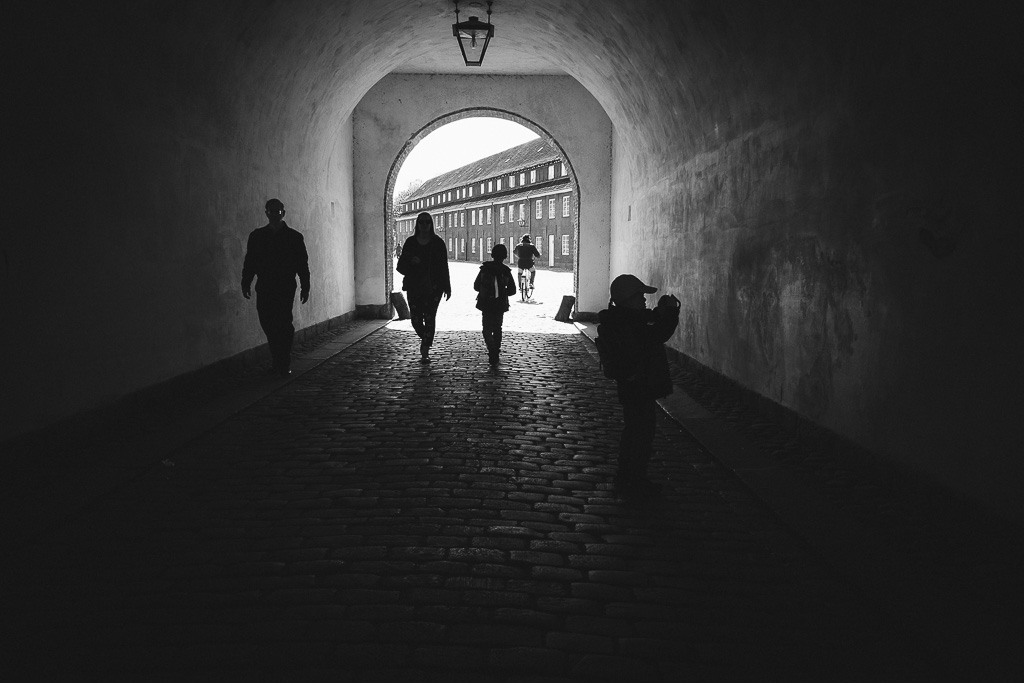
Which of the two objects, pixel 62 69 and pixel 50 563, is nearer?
pixel 50 563

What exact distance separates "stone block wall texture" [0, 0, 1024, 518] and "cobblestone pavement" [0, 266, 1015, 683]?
2.53 feet

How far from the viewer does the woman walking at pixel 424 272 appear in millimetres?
9539

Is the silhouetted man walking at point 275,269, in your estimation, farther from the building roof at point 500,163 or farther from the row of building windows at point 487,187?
the building roof at point 500,163

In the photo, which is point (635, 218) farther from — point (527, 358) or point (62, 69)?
point (62, 69)

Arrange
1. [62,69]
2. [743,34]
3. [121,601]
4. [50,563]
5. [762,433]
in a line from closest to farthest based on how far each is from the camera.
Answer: [121,601]
[50,563]
[62,69]
[762,433]
[743,34]

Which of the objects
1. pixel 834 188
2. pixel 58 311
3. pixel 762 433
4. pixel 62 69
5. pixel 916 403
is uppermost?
pixel 62 69

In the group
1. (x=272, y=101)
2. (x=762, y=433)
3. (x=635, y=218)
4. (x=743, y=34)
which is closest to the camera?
(x=762, y=433)

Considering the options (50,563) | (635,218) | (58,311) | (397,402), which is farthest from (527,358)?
(50,563)

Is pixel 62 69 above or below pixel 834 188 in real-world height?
above

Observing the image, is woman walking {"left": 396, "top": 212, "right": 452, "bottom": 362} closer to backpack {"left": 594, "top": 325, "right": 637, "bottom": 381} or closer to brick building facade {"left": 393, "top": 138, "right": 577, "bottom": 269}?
backpack {"left": 594, "top": 325, "right": 637, "bottom": 381}

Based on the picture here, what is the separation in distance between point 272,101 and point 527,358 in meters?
4.75

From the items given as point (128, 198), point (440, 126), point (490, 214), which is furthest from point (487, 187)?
point (128, 198)

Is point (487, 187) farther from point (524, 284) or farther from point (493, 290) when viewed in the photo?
point (493, 290)

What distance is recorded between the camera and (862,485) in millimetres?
4586
